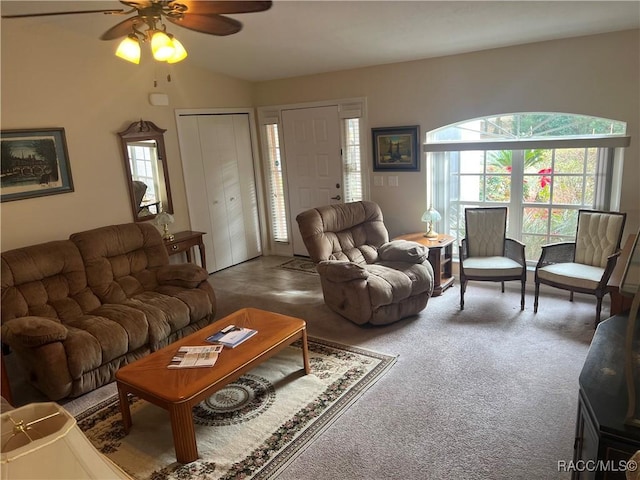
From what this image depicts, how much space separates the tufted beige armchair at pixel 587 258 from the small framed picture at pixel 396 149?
1691mm

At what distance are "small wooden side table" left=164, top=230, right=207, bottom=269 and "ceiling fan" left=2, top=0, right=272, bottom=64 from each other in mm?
2533

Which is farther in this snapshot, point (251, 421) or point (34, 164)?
Answer: point (34, 164)

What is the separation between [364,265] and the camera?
4.50 metres

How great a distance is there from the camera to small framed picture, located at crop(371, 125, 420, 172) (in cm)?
509

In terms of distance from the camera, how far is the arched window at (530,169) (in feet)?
13.8

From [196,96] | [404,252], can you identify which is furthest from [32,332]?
[196,96]

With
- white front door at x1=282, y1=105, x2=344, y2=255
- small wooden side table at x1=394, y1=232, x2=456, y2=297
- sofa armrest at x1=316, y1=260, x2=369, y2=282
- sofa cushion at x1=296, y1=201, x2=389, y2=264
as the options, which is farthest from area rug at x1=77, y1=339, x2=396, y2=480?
white front door at x1=282, y1=105, x2=344, y2=255

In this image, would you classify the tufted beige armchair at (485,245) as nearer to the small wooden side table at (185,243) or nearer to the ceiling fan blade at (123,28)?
the small wooden side table at (185,243)

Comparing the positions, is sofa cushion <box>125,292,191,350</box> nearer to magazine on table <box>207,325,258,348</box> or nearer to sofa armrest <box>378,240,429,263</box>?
magazine on table <box>207,325,258,348</box>

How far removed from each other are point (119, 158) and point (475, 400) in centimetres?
395

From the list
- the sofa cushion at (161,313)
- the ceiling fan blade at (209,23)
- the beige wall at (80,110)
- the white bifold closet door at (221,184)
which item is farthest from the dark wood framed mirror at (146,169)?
the ceiling fan blade at (209,23)

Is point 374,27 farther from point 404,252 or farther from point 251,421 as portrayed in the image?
point 251,421

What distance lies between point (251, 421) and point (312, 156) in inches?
150

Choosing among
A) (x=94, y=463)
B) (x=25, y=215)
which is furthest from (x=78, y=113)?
(x=94, y=463)
